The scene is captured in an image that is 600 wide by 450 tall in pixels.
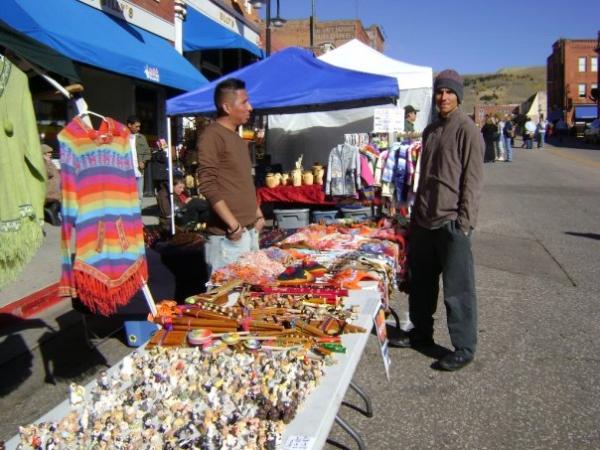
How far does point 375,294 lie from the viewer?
3533mm

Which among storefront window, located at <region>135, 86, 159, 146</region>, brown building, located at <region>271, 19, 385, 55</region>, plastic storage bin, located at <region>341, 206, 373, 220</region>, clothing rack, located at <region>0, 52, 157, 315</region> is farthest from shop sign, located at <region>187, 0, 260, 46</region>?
brown building, located at <region>271, 19, 385, 55</region>

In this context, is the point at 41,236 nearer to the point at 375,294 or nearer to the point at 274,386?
the point at 274,386

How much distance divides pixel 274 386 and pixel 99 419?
660mm

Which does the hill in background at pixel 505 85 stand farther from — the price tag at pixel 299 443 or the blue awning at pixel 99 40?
the price tag at pixel 299 443

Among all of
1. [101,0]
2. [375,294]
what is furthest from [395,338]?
[101,0]

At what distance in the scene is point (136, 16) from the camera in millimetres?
12164

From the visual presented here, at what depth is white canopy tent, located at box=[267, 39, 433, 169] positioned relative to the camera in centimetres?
1224

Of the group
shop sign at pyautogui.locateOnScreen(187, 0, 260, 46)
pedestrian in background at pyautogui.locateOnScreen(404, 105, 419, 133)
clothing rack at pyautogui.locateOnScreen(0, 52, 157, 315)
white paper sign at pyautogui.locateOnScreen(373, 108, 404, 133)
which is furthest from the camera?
shop sign at pyautogui.locateOnScreen(187, 0, 260, 46)

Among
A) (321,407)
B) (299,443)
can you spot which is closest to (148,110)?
(321,407)

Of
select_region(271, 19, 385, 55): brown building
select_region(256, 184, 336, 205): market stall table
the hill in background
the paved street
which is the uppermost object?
the hill in background

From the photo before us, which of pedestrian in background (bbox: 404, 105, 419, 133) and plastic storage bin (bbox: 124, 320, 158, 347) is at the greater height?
pedestrian in background (bbox: 404, 105, 419, 133)

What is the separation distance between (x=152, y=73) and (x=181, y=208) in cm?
327

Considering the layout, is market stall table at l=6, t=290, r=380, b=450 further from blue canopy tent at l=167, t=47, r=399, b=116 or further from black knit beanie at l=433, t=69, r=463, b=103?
blue canopy tent at l=167, t=47, r=399, b=116

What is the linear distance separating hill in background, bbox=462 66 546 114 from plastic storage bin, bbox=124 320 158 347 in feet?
345
